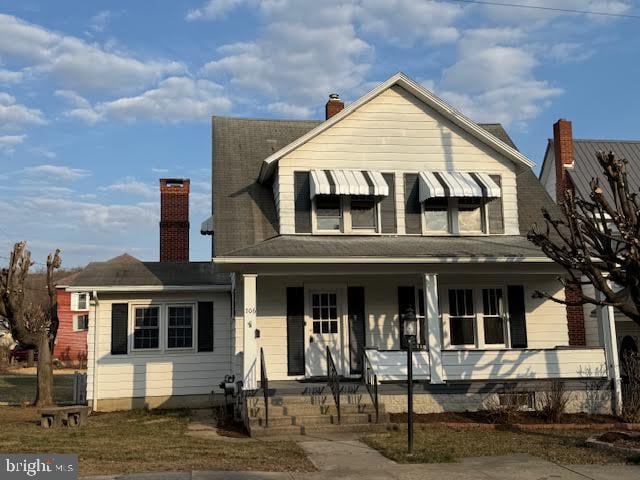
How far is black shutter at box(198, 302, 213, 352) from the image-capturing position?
15805mm

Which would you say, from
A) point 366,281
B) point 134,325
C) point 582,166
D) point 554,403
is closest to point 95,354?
point 134,325

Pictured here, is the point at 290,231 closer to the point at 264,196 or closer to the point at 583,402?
the point at 264,196

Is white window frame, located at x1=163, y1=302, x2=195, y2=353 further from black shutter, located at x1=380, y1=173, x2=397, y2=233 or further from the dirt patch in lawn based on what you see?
the dirt patch in lawn

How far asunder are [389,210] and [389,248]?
162cm

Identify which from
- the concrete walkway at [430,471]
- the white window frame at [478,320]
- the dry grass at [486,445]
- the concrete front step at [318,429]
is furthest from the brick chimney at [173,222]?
the concrete walkway at [430,471]

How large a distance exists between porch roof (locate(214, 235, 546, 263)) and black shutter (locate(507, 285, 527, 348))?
4.29 ft

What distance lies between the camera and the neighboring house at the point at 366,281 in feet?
43.4

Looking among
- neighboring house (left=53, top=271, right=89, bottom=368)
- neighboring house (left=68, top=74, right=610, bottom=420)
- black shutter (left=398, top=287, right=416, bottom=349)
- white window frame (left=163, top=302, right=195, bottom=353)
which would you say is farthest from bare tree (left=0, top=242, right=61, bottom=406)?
neighboring house (left=53, top=271, right=89, bottom=368)

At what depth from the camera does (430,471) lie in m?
8.24

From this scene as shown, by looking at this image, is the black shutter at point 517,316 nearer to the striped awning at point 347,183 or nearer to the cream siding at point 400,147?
the cream siding at point 400,147

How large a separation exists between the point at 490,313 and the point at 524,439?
4873 mm

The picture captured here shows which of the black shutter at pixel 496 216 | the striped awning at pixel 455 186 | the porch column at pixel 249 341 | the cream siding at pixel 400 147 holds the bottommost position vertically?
the porch column at pixel 249 341

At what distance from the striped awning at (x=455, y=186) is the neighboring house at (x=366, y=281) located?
46mm

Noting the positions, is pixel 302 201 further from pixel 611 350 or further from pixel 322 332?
pixel 611 350
